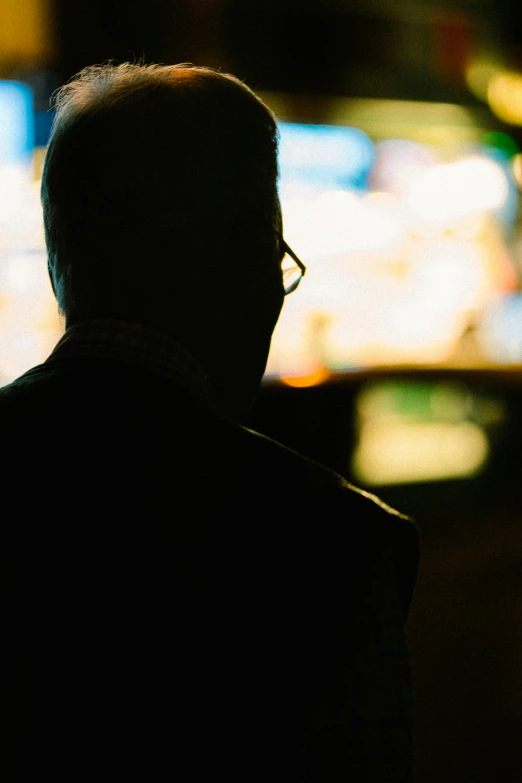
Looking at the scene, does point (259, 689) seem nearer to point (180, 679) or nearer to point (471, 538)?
point (180, 679)

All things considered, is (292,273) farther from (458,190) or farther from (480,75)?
(480,75)

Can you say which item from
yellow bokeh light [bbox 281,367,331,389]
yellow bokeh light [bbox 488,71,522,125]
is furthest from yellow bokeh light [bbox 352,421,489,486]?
yellow bokeh light [bbox 488,71,522,125]

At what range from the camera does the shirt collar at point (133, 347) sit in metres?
0.96

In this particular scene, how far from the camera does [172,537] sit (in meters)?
0.87

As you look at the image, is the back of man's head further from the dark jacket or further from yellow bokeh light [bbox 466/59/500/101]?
yellow bokeh light [bbox 466/59/500/101]

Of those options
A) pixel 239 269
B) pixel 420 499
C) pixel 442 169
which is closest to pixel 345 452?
pixel 420 499

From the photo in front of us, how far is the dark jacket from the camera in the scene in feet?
2.72

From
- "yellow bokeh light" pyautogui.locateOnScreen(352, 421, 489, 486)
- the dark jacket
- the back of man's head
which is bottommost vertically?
the dark jacket

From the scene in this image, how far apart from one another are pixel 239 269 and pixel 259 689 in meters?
0.49

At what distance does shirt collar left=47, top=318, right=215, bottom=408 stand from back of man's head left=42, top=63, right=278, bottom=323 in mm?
20

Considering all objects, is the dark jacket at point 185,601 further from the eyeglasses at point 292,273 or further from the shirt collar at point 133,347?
the eyeglasses at point 292,273

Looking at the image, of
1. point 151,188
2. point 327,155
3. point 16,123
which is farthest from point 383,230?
point 151,188

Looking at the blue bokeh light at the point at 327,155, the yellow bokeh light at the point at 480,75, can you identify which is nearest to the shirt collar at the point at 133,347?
the blue bokeh light at the point at 327,155

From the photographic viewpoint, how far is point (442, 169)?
5.96m
